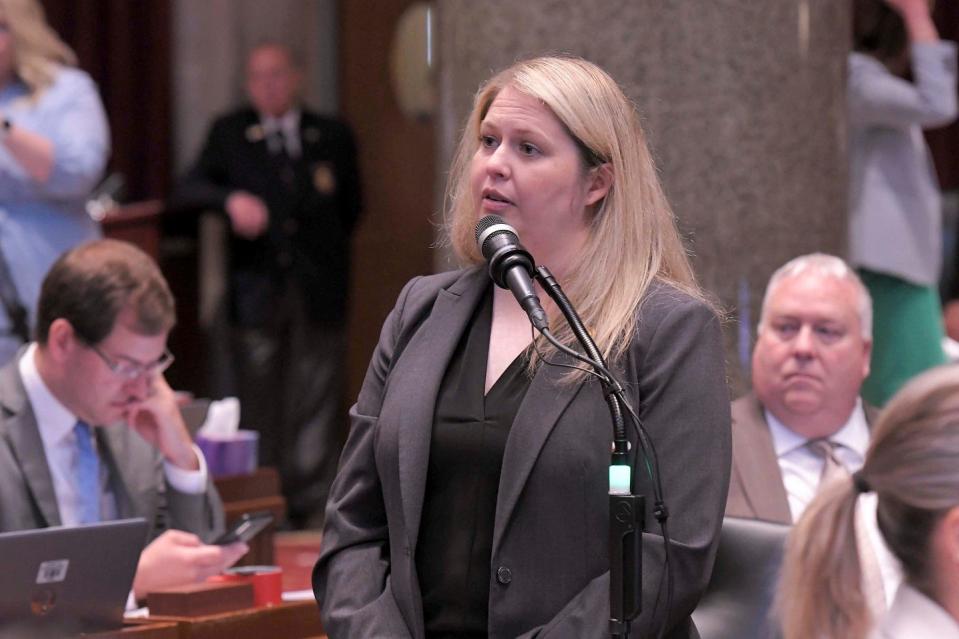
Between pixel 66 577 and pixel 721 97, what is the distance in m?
2.24

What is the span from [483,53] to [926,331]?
1749 millimetres

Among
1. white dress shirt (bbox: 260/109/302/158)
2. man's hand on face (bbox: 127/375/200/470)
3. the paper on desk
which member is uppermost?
white dress shirt (bbox: 260/109/302/158)

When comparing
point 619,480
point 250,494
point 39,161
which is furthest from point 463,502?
point 39,161

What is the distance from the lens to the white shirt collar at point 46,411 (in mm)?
4051

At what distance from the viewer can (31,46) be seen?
552 cm

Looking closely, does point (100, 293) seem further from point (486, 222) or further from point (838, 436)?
point (838, 436)

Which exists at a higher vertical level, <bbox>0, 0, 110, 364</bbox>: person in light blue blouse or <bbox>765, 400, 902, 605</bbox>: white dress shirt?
<bbox>0, 0, 110, 364</bbox>: person in light blue blouse

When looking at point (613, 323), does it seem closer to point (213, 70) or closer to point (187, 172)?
point (187, 172)

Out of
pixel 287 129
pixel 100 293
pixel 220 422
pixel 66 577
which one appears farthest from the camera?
pixel 287 129

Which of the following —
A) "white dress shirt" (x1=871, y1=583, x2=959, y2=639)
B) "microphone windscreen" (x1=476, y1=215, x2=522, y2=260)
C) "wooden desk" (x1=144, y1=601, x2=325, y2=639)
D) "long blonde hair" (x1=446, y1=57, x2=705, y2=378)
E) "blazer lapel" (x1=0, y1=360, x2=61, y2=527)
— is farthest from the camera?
"blazer lapel" (x1=0, y1=360, x2=61, y2=527)

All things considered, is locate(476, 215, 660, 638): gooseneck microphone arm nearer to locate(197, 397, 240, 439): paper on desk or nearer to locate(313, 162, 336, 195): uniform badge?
locate(197, 397, 240, 439): paper on desk

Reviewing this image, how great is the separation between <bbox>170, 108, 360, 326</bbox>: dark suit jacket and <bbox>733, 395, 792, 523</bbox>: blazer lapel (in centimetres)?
390

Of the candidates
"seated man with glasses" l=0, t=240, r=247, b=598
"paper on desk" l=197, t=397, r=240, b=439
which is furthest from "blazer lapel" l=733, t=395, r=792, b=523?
"paper on desk" l=197, t=397, r=240, b=439

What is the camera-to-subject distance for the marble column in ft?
15.3
